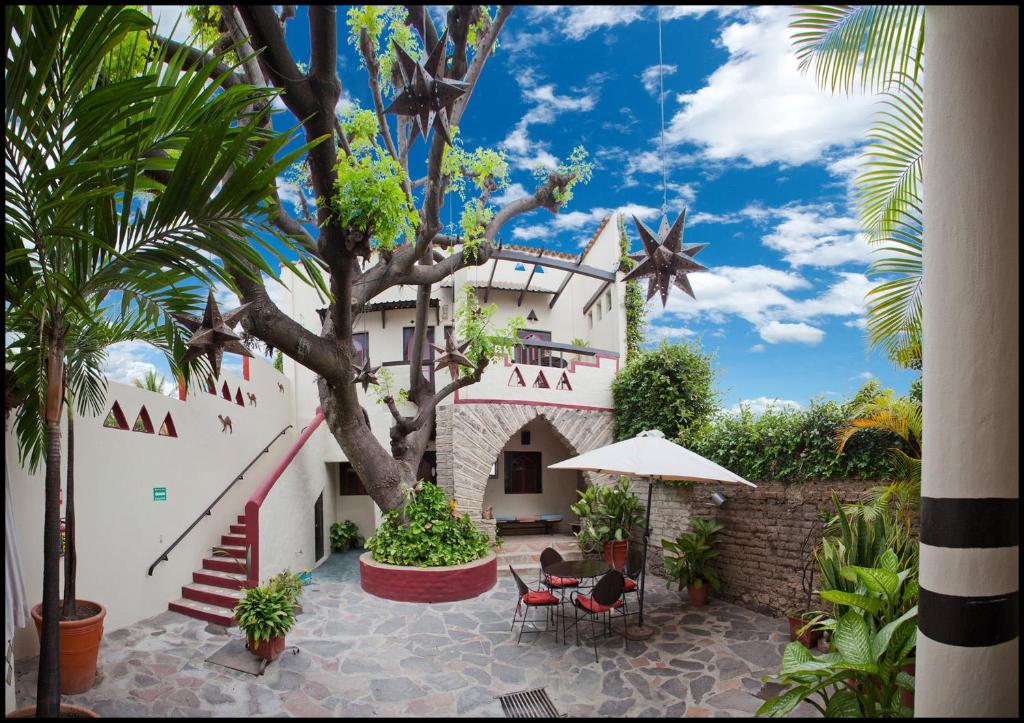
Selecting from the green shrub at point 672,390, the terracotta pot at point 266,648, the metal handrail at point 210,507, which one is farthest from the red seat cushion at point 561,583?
the metal handrail at point 210,507

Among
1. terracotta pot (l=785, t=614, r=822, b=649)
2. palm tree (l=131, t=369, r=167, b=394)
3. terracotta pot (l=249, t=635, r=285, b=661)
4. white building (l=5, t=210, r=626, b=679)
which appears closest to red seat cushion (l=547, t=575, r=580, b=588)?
terracotta pot (l=785, t=614, r=822, b=649)

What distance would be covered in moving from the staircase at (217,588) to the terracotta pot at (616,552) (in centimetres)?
516

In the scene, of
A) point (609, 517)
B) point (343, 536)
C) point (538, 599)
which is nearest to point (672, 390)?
point (609, 517)

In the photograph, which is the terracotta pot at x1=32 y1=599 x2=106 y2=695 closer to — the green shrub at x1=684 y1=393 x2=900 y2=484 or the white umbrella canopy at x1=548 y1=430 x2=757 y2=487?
the white umbrella canopy at x1=548 y1=430 x2=757 y2=487

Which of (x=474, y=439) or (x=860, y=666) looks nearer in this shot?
(x=860, y=666)

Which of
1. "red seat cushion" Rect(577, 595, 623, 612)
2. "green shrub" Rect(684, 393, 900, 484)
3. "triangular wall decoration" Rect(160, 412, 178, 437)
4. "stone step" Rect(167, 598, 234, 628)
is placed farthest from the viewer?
"triangular wall decoration" Rect(160, 412, 178, 437)

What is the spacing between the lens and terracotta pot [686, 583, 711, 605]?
7.65 meters

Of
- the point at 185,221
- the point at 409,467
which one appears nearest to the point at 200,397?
the point at 409,467

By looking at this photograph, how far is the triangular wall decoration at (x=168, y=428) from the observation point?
24.4ft

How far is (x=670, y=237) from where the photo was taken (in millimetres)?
6402

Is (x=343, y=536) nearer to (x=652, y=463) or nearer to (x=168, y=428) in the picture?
(x=168, y=428)

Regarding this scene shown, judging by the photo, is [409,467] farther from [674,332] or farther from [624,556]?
[674,332]

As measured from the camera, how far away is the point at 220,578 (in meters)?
7.75

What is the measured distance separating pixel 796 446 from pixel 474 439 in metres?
5.55
